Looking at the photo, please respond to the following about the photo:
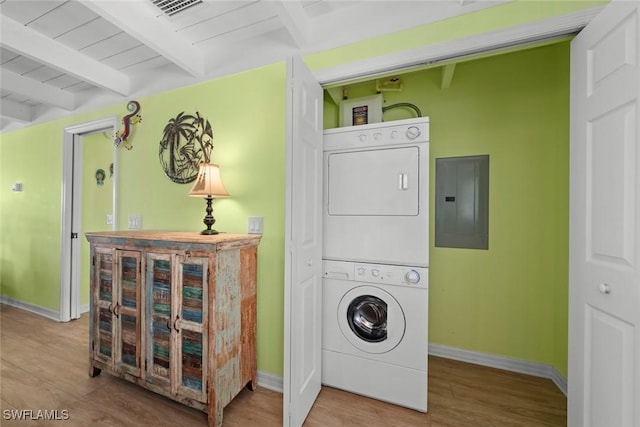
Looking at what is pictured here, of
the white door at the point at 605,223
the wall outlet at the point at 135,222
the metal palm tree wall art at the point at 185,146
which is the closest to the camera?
the white door at the point at 605,223

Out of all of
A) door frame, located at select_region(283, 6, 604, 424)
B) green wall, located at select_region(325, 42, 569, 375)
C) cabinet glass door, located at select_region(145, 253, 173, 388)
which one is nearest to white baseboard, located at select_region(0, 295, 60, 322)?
cabinet glass door, located at select_region(145, 253, 173, 388)

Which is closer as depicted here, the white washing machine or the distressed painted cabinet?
the distressed painted cabinet

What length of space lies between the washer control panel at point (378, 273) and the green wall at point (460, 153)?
1.34 ft

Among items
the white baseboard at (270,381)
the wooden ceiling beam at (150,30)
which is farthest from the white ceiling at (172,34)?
the white baseboard at (270,381)

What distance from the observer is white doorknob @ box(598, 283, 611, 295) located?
106 cm

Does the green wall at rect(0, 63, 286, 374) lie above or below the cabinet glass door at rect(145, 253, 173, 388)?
above

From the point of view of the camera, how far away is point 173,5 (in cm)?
168

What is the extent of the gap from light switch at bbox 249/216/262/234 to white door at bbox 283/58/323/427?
469 mm

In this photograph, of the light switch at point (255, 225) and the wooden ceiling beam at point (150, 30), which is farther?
the light switch at point (255, 225)

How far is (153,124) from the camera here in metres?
2.36

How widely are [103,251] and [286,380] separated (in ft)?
5.28

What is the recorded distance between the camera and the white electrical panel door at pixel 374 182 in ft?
5.47

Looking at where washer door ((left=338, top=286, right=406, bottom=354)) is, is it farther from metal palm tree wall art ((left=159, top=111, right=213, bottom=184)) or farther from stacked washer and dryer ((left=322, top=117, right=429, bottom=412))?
metal palm tree wall art ((left=159, top=111, right=213, bottom=184))

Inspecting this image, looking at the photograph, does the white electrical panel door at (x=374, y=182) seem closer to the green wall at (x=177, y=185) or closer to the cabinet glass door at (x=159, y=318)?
the green wall at (x=177, y=185)
